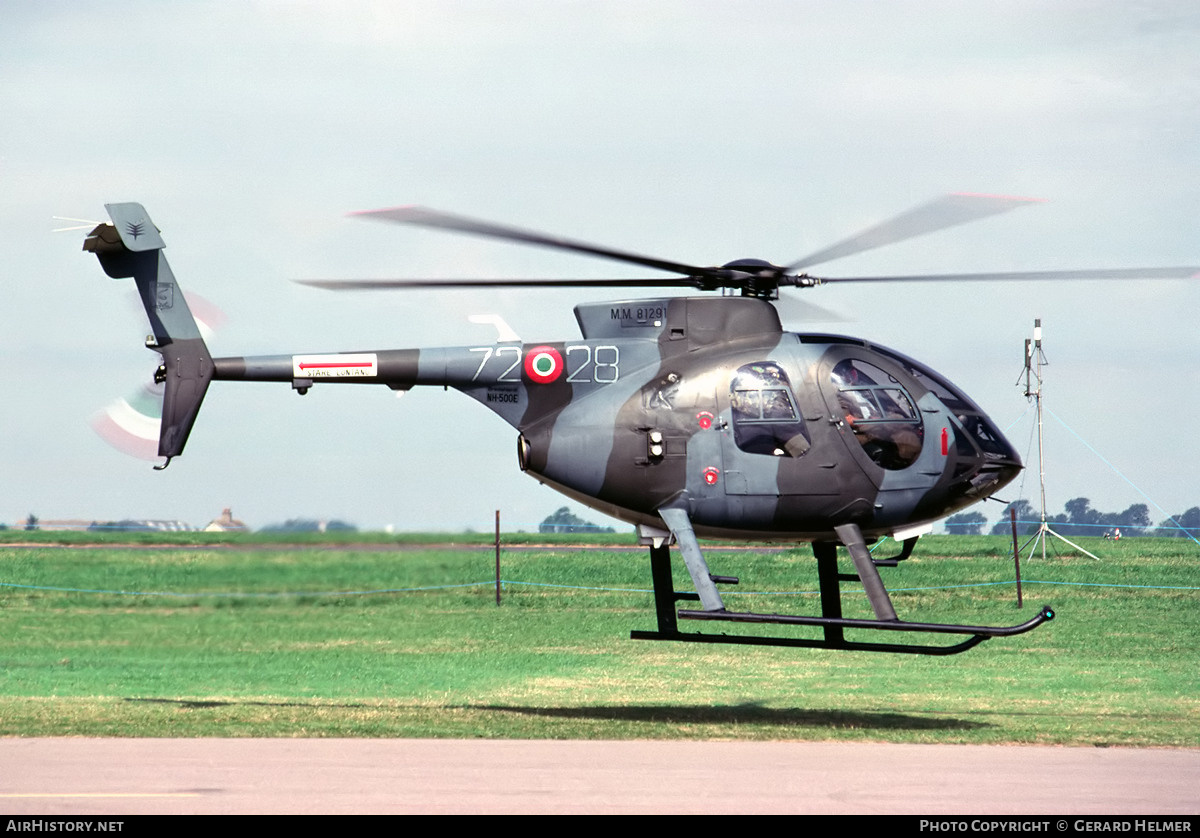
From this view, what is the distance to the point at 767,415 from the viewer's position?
48.3ft

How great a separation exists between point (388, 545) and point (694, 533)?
3.27 meters

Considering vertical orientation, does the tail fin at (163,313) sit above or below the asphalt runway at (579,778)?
above

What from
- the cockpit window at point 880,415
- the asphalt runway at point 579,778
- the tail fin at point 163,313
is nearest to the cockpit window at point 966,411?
the cockpit window at point 880,415

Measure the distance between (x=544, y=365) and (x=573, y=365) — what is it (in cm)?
32

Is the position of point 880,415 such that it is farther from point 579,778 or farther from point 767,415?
point 579,778

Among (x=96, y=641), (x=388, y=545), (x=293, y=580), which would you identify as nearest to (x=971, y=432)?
(x=388, y=545)

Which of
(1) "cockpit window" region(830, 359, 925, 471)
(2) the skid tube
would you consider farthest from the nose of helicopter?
(2) the skid tube

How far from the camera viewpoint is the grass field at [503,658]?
44.8 feet

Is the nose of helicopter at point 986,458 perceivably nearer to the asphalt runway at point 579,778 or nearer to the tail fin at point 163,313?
the asphalt runway at point 579,778

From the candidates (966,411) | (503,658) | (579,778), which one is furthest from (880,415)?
(503,658)

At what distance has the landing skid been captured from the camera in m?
13.9

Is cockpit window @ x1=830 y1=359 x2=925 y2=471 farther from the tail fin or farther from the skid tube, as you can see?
the tail fin

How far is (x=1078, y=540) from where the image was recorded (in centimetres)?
4175

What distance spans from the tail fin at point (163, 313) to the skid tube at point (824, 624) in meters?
5.32
